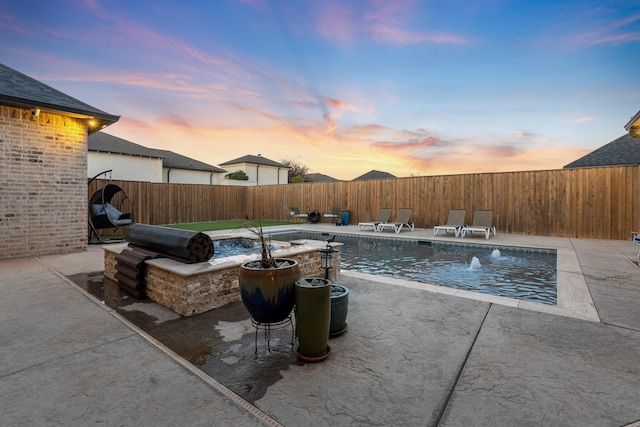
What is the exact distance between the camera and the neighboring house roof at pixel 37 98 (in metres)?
6.11

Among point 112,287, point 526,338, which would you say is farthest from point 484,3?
point 112,287

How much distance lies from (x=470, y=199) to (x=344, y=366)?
10784 millimetres

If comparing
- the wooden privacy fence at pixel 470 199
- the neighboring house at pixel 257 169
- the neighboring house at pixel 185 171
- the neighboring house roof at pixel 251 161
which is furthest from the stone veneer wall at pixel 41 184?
the neighboring house roof at pixel 251 161

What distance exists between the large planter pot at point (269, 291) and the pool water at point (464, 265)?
3293 mm

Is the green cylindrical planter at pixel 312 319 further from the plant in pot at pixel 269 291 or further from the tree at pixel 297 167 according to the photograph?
the tree at pixel 297 167

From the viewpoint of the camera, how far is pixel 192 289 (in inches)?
130

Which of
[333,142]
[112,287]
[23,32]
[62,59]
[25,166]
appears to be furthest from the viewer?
[333,142]

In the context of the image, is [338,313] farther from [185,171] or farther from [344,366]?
[185,171]

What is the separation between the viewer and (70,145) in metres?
7.17

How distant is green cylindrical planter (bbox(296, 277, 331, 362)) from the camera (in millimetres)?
2238

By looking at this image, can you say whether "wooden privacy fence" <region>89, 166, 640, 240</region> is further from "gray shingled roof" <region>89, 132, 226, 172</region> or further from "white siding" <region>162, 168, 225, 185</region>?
"white siding" <region>162, 168, 225, 185</region>

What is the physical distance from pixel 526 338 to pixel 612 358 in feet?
1.77

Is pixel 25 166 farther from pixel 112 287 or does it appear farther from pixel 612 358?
pixel 612 358

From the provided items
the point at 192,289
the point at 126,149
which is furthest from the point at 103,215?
the point at 126,149
